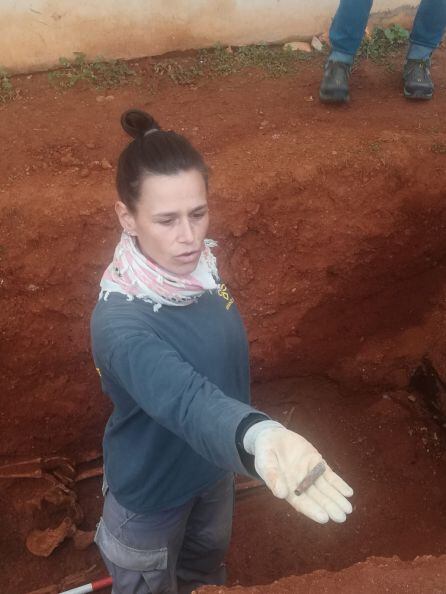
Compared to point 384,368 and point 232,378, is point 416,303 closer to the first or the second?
point 384,368

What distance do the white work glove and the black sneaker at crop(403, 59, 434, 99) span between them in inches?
137

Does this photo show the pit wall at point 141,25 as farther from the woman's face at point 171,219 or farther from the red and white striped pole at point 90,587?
the red and white striped pole at point 90,587

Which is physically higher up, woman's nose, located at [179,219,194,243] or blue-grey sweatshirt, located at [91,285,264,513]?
woman's nose, located at [179,219,194,243]

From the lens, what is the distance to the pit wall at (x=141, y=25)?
3.93 metres

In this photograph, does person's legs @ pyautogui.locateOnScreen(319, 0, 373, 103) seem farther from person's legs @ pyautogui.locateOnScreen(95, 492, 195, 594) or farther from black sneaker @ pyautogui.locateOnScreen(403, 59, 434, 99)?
person's legs @ pyautogui.locateOnScreen(95, 492, 195, 594)

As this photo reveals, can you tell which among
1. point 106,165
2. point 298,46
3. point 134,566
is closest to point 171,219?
point 134,566

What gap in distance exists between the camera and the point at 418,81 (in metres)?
4.04

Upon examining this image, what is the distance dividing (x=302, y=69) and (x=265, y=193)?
144 cm

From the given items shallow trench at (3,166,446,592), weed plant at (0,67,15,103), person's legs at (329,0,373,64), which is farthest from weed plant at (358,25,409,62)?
weed plant at (0,67,15,103)

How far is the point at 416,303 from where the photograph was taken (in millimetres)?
4027

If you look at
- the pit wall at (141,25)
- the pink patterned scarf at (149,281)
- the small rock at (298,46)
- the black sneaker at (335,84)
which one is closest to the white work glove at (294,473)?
the pink patterned scarf at (149,281)

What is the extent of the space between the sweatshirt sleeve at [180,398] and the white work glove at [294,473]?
70mm

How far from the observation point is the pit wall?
393 cm

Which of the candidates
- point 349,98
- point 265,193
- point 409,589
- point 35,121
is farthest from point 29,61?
point 409,589
